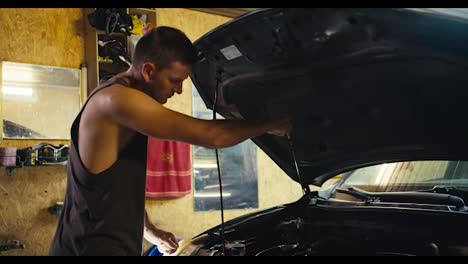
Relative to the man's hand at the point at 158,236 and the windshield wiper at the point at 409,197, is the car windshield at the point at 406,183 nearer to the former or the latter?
the windshield wiper at the point at 409,197

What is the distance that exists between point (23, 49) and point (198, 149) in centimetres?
159

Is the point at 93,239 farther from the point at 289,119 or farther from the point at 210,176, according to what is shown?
the point at 210,176

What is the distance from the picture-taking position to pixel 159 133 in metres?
1.38

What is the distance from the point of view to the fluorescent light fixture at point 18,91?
10.9 feet

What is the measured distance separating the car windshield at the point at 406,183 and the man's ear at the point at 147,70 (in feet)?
3.92

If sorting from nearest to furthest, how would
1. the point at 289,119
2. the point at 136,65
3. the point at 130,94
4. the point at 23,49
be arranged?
the point at 130,94 < the point at 136,65 < the point at 289,119 < the point at 23,49

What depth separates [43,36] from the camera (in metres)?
3.53

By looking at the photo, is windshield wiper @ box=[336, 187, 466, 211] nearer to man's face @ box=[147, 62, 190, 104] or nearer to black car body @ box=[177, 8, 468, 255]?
black car body @ box=[177, 8, 468, 255]

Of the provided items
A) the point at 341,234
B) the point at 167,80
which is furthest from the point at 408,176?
the point at 167,80

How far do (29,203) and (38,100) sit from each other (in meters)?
0.72

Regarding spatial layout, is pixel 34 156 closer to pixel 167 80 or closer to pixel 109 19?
pixel 109 19

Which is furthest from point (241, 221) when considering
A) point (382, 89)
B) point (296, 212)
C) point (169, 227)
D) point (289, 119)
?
point (169, 227)

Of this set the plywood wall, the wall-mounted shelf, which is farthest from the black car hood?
the plywood wall

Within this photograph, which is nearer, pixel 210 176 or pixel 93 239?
pixel 93 239
